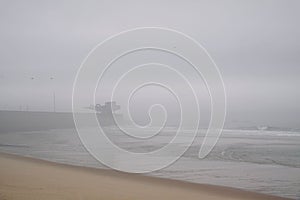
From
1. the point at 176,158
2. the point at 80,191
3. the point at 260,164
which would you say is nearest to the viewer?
the point at 80,191

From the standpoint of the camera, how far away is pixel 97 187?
34.8ft

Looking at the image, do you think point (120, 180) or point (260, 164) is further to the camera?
point (260, 164)

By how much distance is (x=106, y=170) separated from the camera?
14.9 m

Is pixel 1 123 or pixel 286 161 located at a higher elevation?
pixel 1 123

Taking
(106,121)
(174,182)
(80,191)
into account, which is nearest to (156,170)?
(174,182)

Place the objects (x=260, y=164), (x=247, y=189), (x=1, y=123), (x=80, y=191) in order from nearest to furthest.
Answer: (x=80, y=191), (x=247, y=189), (x=260, y=164), (x=1, y=123)

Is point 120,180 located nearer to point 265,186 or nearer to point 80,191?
point 80,191

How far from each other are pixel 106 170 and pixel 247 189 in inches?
242

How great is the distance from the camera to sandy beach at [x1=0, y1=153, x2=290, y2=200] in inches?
360

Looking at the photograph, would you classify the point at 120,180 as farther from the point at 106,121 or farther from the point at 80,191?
the point at 106,121

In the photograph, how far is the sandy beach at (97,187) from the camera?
9148 mm

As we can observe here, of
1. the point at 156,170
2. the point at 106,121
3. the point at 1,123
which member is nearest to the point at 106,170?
the point at 156,170

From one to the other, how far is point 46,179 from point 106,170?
367cm

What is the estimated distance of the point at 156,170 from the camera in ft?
50.8
